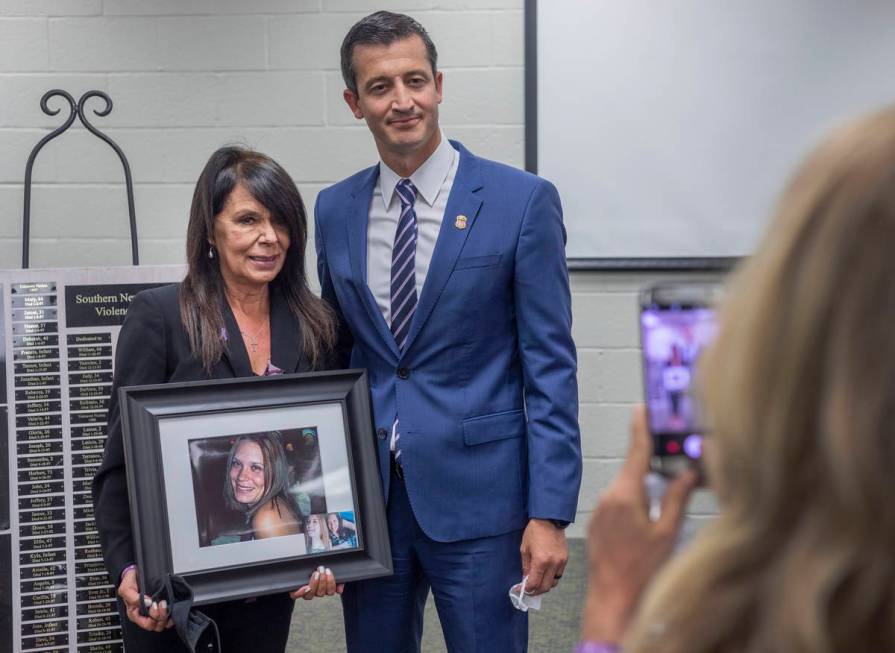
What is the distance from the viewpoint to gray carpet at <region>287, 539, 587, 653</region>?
117 inches

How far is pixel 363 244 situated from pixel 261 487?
0.47 metres

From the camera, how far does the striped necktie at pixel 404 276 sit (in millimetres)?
1890

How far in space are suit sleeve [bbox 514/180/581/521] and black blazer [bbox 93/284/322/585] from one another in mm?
481

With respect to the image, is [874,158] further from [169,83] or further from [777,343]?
[169,83]

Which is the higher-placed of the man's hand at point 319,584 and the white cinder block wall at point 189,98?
the white cinder block wall at point 189,98

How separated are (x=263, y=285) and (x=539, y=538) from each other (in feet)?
2.15

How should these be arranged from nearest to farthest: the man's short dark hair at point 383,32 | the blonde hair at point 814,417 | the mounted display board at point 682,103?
the blonde hair at point 814,417 → the man's short dark hair at point 383,32 → the mounted display board at point 682,103

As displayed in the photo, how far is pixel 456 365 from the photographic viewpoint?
1.87 m

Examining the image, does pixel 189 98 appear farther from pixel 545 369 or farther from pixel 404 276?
pixel 545 369

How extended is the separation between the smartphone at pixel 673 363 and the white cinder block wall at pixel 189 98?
2431 mm

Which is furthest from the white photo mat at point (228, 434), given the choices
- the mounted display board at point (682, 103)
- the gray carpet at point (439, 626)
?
the mounted display board at point (682, 103)

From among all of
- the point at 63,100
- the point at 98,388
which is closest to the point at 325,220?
the point at 98,388

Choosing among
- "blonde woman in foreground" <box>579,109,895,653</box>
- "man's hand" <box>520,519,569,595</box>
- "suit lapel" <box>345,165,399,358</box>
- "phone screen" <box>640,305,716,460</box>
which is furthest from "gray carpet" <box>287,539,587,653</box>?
"blonde woman in foreground" <box>579,109,895,653</box>

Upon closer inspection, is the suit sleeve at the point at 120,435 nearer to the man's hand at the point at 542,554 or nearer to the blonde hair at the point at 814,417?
the man's hand at the point at 542,554
